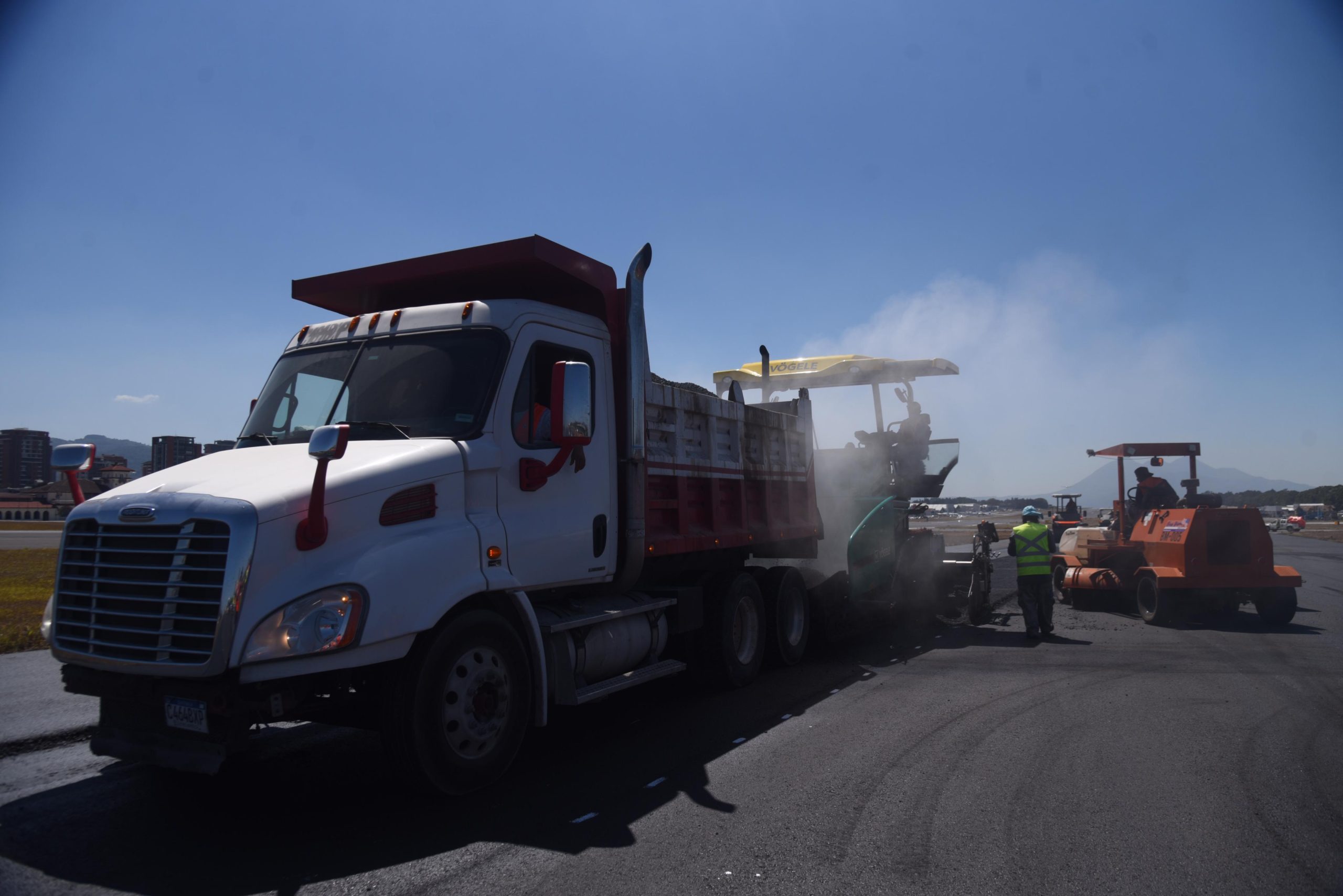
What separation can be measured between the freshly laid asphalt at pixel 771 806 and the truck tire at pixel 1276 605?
210 inches

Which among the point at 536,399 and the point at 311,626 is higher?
the point at 536,399

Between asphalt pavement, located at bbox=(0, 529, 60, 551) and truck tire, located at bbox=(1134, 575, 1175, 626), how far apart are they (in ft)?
81.3

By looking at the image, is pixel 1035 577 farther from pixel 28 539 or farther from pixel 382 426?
pixel 28 539

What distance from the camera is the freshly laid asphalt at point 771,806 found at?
147 inches

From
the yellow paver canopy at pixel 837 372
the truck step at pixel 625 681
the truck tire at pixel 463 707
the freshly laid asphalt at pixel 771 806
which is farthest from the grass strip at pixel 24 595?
the yellow paver canopy at pixel 837 372

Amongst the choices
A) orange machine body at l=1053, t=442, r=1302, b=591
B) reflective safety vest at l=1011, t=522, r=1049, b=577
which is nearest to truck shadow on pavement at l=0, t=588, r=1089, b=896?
reflective safety vest at l=1011, t=522, r=1049, b=577

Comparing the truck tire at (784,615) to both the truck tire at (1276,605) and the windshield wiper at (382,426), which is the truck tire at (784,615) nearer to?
the windshield wiper at (382,426)

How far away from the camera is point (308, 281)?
6.69 m

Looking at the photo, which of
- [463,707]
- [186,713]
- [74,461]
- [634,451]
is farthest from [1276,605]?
[74,461]

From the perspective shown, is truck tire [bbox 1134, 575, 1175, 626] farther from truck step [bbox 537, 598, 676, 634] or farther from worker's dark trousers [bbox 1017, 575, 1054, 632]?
truck step [bbox 537, 598, 676, 634]

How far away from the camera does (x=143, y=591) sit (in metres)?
4.19

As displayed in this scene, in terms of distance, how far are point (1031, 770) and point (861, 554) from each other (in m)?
5.47

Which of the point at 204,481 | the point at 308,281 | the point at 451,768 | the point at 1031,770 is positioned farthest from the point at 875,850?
the point at 308,281

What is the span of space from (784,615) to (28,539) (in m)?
32.6
